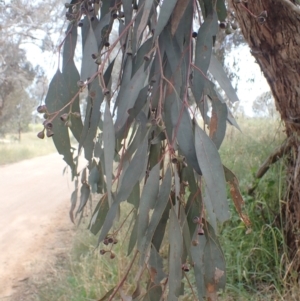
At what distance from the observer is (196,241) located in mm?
1007

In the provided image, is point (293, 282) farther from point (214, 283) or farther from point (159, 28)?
point (159, 28)

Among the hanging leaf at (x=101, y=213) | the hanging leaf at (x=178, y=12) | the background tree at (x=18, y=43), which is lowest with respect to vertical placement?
the hanging leaf at (x=101, y=213)

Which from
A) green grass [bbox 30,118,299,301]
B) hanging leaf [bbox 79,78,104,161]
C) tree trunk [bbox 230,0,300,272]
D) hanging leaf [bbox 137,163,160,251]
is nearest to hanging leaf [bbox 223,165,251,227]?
hanging leaf [bbox 137,163,160,251]

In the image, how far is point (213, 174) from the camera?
895 millimetres

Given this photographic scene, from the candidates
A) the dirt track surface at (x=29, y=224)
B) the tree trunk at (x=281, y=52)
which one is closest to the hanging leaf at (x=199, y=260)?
the tree trunk at (x=281, y=52)

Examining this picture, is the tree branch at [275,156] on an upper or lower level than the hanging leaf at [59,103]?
lower

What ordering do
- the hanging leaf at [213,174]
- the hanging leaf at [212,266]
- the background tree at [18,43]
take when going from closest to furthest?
the hanging leaf at [213,174]
the hanging leaf at [212,266]
the background tree at [18,43]

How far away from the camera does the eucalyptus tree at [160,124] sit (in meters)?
0.94

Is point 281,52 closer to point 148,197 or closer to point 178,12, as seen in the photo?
point 178,12

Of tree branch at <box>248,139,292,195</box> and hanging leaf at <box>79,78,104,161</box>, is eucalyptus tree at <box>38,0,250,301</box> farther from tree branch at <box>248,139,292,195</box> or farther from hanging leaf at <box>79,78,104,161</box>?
tree branch at <box>248,139,292,195</box>

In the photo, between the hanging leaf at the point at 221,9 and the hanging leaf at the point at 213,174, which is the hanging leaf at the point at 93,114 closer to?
the hanging leaf at the point at 213,174

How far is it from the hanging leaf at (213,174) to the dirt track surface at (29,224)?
9.69 ft

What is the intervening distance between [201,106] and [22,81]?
12529 mm

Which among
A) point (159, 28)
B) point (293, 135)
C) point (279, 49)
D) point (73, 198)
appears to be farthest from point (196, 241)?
point (293, 135)
